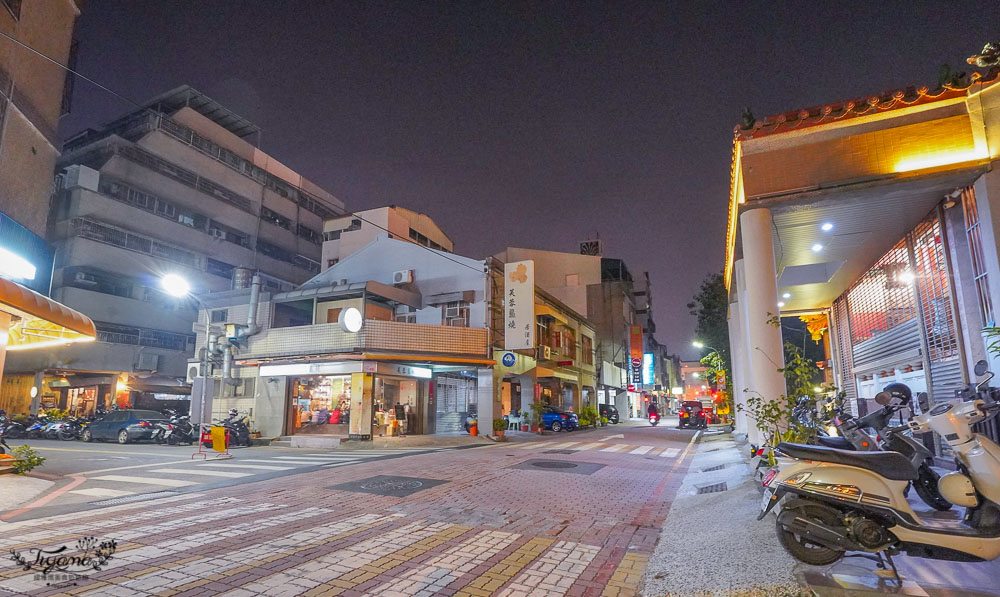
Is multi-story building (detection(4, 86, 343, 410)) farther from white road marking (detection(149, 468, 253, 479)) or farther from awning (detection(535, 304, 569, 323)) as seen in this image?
white road marking (detection(149, 468, 253, 479))

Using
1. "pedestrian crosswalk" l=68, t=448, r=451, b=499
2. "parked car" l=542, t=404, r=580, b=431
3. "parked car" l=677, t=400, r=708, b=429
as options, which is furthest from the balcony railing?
"parked car" l=677, t=400, r=708, b=429

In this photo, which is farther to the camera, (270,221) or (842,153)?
(270,221)

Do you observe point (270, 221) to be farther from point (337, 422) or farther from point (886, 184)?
point (886, 184)

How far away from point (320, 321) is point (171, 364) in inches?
788

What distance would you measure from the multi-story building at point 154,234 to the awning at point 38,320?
1597cm

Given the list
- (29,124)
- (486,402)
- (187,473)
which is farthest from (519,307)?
(29,124)

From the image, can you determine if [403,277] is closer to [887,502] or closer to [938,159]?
[938,159]

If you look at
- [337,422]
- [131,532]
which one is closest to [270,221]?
[337,422]

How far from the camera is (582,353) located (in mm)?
41062

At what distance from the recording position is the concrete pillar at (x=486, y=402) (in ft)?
77.9

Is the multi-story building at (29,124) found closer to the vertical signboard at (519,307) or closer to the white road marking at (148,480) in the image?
the white road marking at (148,480)

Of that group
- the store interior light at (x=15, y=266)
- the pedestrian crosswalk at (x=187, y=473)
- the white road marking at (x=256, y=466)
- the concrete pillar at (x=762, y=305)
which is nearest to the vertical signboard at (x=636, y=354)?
the pedestrian crosswalk at (x=187, y=473)

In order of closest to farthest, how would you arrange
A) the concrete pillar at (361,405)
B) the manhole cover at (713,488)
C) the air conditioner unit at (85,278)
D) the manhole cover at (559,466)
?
the manhole cover at (713,488)
the manhole cover at (559,466)
the concrete pillar at (361,405)
the air conditioner unit at (85,278)

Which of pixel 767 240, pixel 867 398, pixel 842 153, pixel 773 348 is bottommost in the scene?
pixel 867 398
